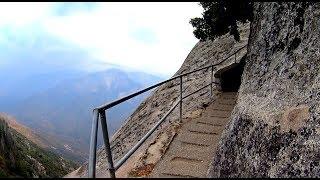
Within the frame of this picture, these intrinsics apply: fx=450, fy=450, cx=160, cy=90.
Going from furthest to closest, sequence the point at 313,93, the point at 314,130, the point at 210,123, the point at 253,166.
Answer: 1. the point at 210,123
2. the point at 253,166
3. the point at 313,93
4. the point at 314,130

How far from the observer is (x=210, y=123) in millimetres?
11758

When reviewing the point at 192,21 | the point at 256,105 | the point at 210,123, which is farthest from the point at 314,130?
the point at 192,21

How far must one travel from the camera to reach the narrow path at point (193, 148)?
8.45m

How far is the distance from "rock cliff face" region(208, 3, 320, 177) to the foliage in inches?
304

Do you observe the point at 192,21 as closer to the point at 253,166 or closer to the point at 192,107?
the point at 192,107

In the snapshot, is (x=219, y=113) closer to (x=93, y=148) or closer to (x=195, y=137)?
(x=195, y=137)

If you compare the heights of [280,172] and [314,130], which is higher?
[314,130]

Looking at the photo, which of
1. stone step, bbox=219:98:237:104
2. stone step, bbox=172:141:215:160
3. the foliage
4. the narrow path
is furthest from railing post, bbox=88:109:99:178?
the foliage

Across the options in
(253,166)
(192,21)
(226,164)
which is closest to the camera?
(253,166)

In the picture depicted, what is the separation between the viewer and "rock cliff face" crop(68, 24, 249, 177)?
41.7 ft

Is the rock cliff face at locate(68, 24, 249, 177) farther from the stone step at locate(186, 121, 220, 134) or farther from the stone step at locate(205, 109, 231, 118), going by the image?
the stone step at locate(186, 121, 220, 134)

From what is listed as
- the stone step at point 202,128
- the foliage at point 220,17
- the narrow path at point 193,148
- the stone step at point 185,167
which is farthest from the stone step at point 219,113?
the foliage at point 220,17

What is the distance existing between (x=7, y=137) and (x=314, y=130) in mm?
32204

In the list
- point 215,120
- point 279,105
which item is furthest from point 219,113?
point 279,105
